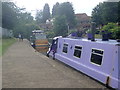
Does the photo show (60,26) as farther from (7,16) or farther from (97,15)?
(7,16)

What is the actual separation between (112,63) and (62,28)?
45616 mm

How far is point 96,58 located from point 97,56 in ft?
0.29

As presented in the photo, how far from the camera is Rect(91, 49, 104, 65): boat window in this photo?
25.6 ft

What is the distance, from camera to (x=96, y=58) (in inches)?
323

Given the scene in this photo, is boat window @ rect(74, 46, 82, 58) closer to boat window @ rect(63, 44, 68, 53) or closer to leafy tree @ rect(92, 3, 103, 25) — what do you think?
boat window @ rect(63, 44, 68, 53)

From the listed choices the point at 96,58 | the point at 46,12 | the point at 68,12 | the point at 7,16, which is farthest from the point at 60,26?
the point at 46,12

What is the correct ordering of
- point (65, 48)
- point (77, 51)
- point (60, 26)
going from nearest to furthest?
point (77, 51) < point (65, 48) < point (60, 26)

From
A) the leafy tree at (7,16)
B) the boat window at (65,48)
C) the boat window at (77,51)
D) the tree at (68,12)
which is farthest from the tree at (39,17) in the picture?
Answer: the boat window at (77,51)

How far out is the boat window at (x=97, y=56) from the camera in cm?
780

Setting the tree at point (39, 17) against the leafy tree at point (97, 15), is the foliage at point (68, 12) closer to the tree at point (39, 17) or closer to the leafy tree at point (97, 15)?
the leafy tree at point (97, 15)

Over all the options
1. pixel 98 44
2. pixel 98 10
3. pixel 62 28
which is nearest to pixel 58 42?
pixel 98 44

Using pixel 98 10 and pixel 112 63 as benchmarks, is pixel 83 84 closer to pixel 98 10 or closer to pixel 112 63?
pixel 112 63

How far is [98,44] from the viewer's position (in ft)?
26.5

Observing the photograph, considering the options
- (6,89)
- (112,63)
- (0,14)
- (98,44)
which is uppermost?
(0,14)
